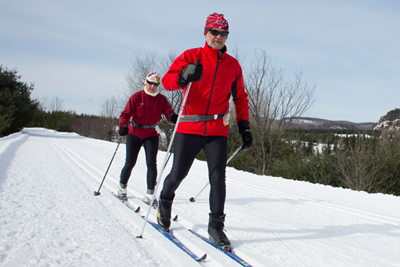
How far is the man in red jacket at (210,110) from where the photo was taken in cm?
271

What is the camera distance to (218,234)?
2.70m

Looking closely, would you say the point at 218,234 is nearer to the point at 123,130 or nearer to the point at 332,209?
the point at 123,130

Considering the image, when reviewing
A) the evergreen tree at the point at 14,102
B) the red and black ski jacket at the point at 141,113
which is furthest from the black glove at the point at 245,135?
the evergreen tree at the point at 14,102

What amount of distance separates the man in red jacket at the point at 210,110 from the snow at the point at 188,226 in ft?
1.77

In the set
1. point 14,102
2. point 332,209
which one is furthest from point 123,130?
point 14,102

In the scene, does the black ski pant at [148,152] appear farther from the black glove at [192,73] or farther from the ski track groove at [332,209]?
the black glove at [192,73]

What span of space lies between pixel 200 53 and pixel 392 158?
11.0 metres

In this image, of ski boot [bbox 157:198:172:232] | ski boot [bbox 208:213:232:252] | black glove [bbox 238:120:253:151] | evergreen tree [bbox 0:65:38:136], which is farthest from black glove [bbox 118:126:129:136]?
evergreen tree [bbox 0:65:38:136]

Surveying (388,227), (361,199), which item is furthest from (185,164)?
(361,199)

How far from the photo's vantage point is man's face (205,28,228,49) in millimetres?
2684

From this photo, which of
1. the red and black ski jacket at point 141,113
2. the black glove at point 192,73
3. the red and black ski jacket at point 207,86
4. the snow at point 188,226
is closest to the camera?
the snow at point 188,226

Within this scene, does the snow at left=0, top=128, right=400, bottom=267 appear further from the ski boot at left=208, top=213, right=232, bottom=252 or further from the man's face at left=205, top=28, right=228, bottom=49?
the man's face at left=205, top=28, right=228, bottom=49

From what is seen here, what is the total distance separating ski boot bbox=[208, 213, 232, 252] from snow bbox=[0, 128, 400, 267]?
0.32 ft

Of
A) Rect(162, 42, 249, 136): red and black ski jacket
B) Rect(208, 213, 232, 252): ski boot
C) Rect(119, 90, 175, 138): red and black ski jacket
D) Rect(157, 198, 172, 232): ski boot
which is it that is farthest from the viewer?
Rect(119, 90, 175, 138): red and black ski jacket
